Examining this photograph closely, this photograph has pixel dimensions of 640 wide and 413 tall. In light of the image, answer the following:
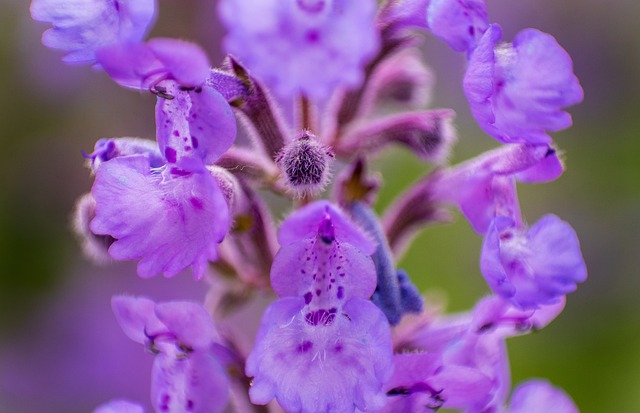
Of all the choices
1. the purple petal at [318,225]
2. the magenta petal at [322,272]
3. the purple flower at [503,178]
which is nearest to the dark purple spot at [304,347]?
the magenta petal at [322,272]

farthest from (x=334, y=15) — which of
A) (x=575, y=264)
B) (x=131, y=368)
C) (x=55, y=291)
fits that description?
(x=131, y=368)

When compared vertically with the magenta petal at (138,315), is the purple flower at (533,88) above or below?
above

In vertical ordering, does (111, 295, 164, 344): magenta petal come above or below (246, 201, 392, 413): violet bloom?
below

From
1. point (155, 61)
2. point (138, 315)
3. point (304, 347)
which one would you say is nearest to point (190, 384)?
point (138, 315)

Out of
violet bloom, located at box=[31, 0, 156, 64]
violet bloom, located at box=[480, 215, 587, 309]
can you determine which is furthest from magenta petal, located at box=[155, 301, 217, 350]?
violet bloom, located at box=[480, 215, 587, 309]

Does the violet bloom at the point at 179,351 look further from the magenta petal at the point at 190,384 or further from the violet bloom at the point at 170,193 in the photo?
the violet bloom at the point at 170,193

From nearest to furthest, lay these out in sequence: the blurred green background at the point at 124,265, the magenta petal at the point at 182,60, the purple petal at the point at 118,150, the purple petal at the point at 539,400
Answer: the magenta petal at the point at 182,60 < the purple petal at the point at 118,150 < the purple petal at the point at 539,400 < the blurred green background at the point at 124,265

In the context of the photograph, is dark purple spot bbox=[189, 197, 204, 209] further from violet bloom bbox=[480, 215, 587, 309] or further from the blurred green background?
the blurred green background
